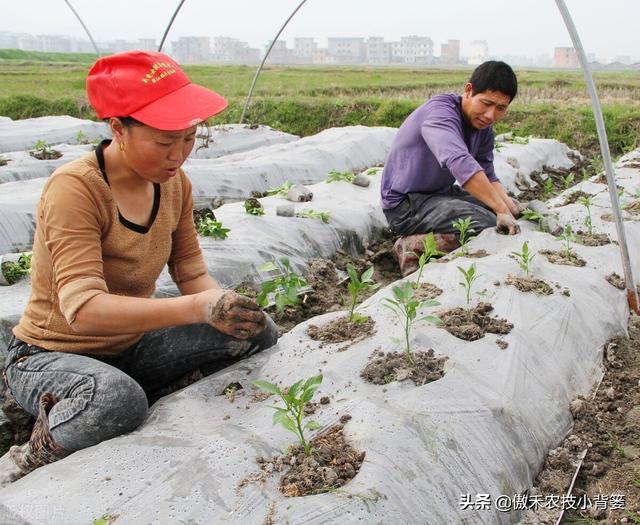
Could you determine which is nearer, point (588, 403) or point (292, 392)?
point (292, 392)

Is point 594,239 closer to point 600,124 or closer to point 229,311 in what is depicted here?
point 600,124

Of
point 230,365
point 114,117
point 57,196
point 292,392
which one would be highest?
point 114,117

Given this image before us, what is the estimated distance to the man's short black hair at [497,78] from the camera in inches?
125

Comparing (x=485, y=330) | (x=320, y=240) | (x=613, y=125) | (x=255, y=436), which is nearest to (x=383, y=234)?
(x=320, y=240)

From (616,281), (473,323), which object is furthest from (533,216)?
(473,323)

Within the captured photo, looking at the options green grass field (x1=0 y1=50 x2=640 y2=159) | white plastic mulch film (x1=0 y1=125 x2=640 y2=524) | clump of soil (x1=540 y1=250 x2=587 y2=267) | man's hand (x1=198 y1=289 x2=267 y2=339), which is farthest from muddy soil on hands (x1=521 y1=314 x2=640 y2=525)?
green grass field (x1=0 y1=50 x2=640 y2=159)

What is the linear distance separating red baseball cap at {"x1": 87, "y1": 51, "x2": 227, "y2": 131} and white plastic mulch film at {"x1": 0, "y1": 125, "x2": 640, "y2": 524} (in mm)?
894

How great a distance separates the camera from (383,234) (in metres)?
4.63

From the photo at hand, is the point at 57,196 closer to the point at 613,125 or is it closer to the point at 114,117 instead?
the point at 114,117

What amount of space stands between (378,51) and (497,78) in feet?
307

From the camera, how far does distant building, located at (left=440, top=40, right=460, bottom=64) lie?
8294cm

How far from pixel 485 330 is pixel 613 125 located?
24.3 ft

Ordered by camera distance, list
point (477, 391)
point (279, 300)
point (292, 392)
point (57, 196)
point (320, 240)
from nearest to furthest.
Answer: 1. point (292, 392)
2. point (57, 196)
3. point (477, 391)
4. point (279, 300)
5. point (320, 240)

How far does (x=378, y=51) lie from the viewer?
91.2m
